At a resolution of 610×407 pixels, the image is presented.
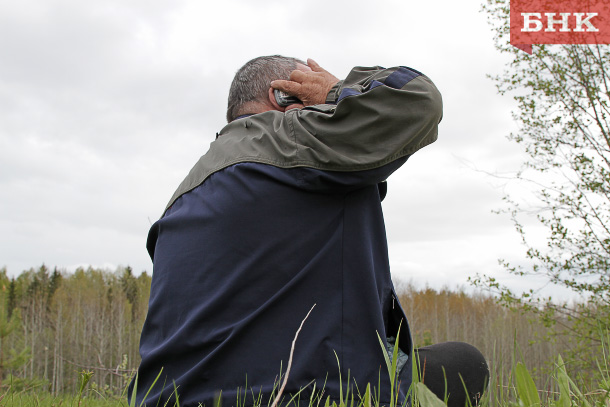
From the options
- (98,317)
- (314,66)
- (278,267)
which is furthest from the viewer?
(98,317)

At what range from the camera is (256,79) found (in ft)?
6.88

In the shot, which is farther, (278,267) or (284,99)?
(284,99)

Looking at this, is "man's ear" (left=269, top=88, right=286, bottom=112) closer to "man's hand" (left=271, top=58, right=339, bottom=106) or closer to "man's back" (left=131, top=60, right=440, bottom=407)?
"man's hand" (left=271, top=58, right=339, bottom=106)

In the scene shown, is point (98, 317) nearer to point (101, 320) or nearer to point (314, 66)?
point (101, 320)

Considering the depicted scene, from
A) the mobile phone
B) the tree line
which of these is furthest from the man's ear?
the tree line

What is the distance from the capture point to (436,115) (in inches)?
70.4

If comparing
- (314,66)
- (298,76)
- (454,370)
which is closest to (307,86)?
(298,76)

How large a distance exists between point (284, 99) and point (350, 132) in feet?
1.54

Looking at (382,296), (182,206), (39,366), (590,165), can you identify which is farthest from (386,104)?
(39,366)

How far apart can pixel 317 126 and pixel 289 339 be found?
25.5 inches

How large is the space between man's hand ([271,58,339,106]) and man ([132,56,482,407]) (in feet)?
0.77
